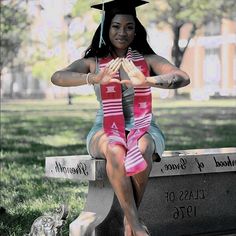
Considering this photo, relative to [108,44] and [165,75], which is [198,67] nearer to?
[108,44]

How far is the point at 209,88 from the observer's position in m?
55.3

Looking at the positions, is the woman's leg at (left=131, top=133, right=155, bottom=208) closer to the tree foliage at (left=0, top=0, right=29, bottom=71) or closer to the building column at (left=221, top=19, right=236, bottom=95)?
the tree foliage at (left=0, top=0, right=29, bottom=71)

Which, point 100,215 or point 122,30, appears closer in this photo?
point 122,30

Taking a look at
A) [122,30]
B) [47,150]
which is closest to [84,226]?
[122,30]

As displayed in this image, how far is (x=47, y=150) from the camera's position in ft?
42.5

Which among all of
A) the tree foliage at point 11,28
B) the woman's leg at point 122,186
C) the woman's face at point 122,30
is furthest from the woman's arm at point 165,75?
the tree foliage at point 11,28

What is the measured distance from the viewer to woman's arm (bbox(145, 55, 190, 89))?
4426 mm

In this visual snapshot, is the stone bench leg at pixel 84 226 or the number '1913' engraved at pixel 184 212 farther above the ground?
the stone bench leg at pixel 84 226

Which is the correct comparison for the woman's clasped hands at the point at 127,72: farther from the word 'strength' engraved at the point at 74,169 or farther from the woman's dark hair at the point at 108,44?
the word 'strength' engraved at the point at 74,169

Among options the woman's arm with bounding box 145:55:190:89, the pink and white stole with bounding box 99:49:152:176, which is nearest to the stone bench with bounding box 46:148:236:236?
the pink and white stole with bounding box 99:49:152:176

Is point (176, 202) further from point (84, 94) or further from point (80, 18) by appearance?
point (84, 94)

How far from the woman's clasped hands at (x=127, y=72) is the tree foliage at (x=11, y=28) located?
28486 mm

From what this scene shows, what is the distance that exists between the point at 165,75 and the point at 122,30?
0.52 m

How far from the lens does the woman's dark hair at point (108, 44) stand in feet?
16.0
